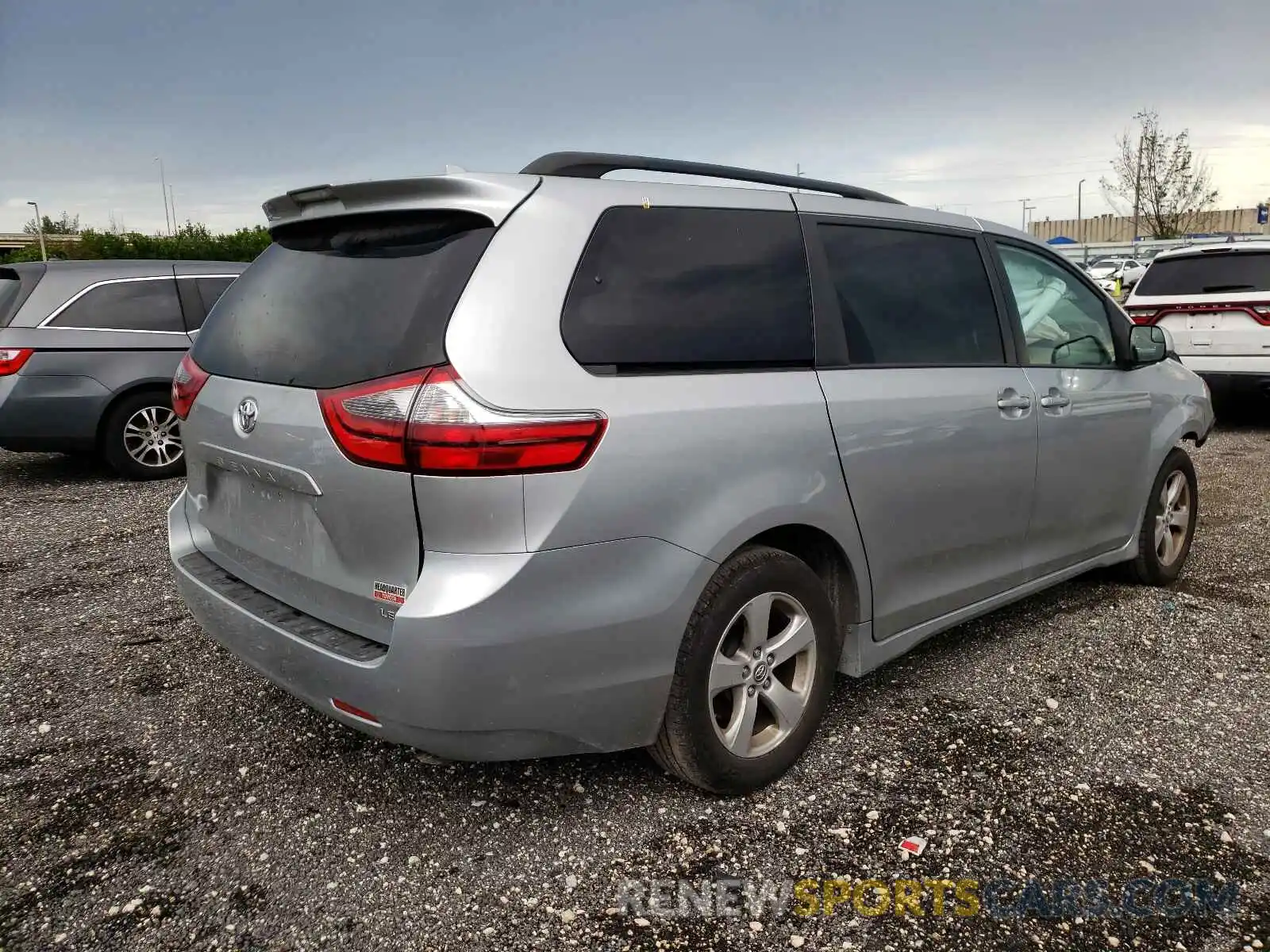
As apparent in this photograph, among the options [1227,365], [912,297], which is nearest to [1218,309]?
[1227,365]

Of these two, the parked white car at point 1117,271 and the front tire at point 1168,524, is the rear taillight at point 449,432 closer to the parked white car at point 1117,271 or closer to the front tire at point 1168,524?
the front tire at point 1168,524

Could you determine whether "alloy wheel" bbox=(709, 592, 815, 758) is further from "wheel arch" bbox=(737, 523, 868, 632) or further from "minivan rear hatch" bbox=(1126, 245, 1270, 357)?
"minivan rear hatch" bbox=(1126, 245, 1270, 357)

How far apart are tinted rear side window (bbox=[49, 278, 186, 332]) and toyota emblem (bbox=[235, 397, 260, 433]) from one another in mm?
5615

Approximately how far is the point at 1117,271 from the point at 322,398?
3920 cm

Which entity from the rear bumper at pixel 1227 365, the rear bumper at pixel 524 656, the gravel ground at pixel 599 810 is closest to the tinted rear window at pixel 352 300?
the rear bumper at pixel 524 656

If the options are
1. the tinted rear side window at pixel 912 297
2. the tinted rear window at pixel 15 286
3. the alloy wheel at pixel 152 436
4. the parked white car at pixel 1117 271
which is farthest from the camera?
the parked white car at pixel 1117 271

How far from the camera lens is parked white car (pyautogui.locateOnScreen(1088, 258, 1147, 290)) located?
105 feet

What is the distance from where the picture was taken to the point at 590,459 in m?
2.33

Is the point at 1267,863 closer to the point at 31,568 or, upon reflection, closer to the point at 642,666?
the point at 642,666

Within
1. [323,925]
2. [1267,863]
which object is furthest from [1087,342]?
[323,925]

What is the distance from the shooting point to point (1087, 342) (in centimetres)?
417

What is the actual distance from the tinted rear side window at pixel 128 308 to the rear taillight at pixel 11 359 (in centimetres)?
33

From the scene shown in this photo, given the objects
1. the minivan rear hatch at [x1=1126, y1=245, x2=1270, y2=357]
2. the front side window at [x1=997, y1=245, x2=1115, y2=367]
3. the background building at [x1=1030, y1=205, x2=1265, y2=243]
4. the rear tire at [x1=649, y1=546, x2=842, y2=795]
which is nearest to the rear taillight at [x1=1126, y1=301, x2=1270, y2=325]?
the minivan rear hatch at [x1=1126, y1=245, x2=1270, y2=357]

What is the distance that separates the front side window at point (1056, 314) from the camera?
3.89m
